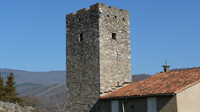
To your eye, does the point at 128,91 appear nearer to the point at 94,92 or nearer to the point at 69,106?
the point at 94,92

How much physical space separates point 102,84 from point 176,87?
6.25m

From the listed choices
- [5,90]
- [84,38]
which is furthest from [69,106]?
[5,90]

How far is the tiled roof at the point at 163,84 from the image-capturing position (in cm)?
1753

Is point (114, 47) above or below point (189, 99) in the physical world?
above

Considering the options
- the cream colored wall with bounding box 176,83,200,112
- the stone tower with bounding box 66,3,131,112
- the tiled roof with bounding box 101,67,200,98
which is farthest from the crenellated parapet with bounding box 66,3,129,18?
the cream colored wall with bounding box 176,83,200,112

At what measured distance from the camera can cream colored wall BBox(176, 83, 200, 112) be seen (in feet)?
55.5

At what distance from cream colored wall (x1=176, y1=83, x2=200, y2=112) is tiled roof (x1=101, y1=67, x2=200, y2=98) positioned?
0.33m

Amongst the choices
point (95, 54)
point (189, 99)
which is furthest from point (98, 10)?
point (189, 99)

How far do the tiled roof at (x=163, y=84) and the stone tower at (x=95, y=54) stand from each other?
1.41 m

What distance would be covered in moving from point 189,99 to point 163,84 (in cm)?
220

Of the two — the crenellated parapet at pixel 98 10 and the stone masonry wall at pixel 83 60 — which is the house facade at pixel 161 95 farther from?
the crenellated parapet at pixel 98 10

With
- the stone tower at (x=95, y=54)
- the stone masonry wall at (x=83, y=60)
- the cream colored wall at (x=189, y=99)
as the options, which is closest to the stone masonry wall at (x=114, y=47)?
the stone tower at (x=95, y=54)

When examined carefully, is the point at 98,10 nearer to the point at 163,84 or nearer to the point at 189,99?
the point at 163,84

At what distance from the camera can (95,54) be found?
2259cm
